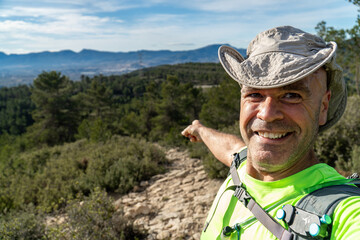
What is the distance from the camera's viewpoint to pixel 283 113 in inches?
43.9

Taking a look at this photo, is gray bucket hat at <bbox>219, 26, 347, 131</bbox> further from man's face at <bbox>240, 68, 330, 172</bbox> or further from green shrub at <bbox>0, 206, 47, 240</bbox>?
green shrub at <bbox>0, 206, 47, 240</bbox>

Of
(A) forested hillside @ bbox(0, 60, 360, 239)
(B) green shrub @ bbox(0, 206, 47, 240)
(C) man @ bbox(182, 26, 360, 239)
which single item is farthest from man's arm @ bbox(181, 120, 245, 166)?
(B) green shrub @ bbox(0, 206, 47, 240)

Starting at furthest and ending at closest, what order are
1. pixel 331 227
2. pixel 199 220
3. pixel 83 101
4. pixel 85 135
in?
pixel 83 101, pixel 85 135, pixel 199 220, pixel 331 227

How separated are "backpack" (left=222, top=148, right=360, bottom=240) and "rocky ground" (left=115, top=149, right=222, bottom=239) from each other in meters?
2.87

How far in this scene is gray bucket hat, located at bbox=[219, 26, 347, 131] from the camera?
1039 mm

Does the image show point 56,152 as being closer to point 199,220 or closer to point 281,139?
point 199,220

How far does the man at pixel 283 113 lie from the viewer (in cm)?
106

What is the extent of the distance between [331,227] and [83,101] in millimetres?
32320

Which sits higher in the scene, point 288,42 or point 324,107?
point 288,42

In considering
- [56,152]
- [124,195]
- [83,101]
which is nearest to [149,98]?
[83,101]

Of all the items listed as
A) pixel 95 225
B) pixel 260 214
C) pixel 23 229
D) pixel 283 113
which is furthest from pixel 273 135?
pixel 23 229

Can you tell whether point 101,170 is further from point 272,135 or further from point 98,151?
point 272,135

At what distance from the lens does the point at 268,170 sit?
3.82ft

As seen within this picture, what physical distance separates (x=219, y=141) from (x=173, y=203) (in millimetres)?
2915
